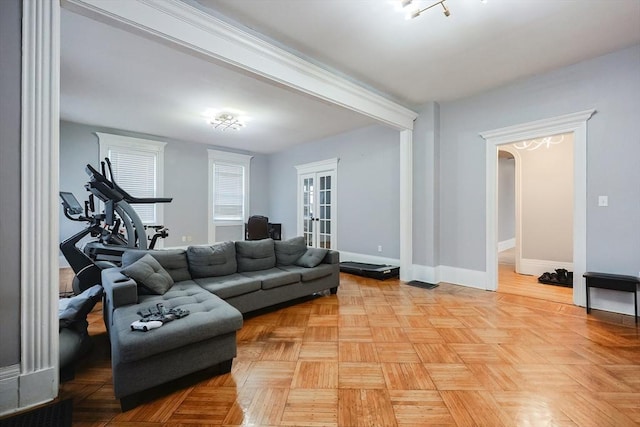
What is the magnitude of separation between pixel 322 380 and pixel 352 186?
4.51 metres

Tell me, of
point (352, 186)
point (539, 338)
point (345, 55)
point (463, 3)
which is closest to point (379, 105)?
point (345, 55)

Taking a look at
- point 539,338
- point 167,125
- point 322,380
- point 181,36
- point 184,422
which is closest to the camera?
point 184,422

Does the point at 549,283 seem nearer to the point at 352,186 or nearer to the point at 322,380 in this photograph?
the point at 352,186

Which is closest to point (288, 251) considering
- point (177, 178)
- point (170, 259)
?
point (170, 259)

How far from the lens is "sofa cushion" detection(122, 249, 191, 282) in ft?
9.48

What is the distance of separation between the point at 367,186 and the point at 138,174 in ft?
16.3

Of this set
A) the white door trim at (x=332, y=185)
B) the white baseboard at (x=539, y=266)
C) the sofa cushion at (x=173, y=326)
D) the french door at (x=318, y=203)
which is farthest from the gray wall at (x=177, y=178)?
the white baseboard at (x=539, y=266)

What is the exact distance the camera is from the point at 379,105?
4105mm

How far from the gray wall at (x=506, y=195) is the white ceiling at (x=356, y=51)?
4.73 meters

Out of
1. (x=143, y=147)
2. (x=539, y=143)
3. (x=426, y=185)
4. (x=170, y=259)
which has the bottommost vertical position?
(x=170, y=259)

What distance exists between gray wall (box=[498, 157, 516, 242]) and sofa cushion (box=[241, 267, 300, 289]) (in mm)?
6848

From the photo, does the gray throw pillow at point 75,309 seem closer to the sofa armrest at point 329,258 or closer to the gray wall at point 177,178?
the sofa armrest at point 329,258

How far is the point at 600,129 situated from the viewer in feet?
10.7

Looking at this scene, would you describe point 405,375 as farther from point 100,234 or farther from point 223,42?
point 100,234
